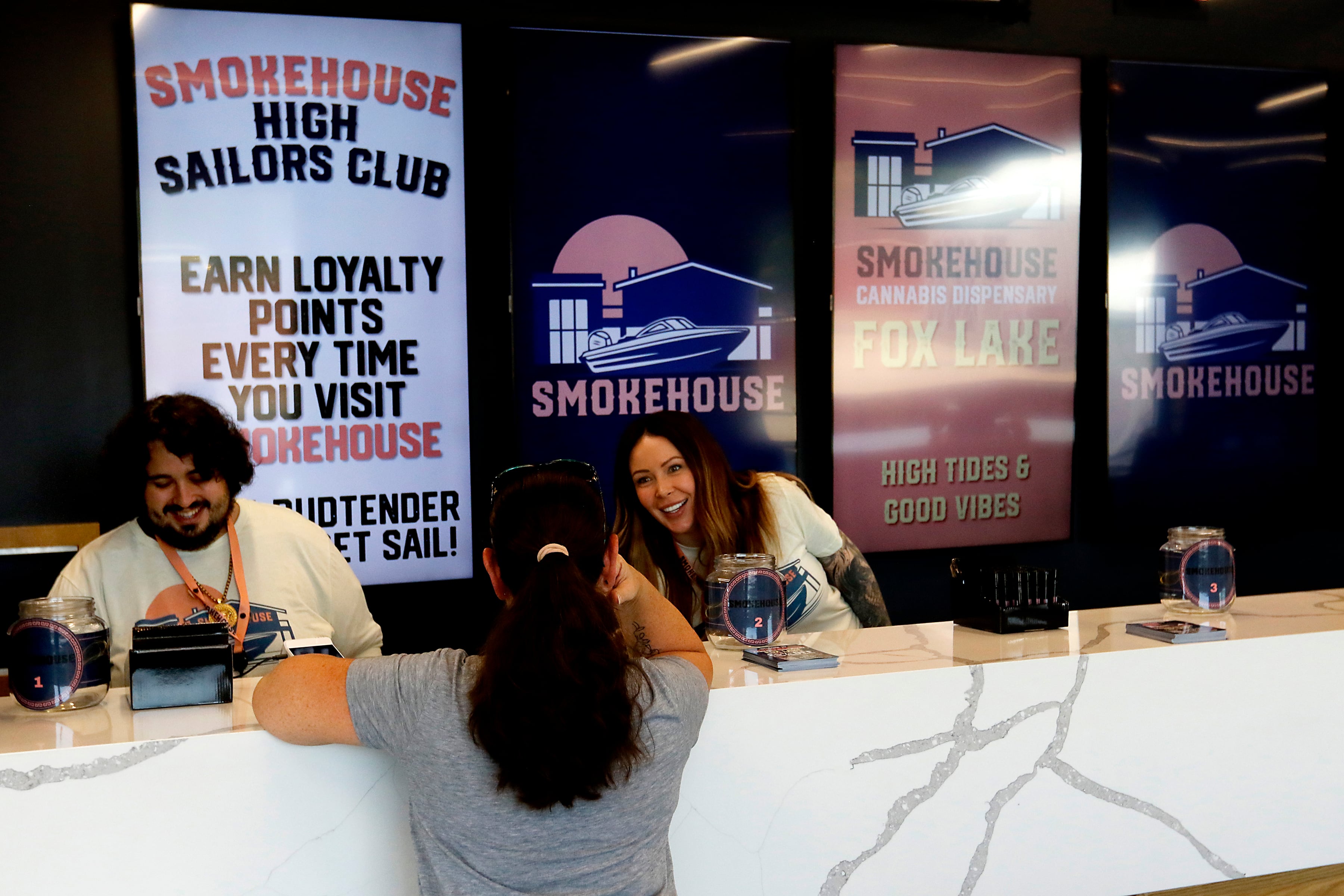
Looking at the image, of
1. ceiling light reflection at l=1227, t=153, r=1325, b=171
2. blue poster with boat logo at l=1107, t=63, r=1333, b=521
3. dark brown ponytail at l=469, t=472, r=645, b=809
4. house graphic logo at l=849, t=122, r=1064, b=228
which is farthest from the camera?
ceiling light reflection at l=1227, t=153, r=1325, b=171

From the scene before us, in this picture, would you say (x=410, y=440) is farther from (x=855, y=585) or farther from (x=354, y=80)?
(x=855, y=585)

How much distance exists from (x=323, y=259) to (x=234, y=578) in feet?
3.69

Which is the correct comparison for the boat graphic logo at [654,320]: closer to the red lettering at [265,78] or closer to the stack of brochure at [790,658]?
the red lettering at [265,78]

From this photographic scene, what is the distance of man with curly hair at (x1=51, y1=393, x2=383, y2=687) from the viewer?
231 centimetres

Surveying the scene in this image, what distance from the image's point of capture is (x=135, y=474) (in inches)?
92.9

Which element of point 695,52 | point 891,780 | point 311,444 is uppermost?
point 695,52

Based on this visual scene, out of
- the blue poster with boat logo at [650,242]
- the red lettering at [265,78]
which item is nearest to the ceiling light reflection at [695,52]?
the blue poster with boat logo at [650,242]

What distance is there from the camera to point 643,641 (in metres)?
1.59

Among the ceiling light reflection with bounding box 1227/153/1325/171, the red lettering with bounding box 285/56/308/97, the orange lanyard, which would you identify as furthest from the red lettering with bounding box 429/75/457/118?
the ceiling light reflection with bounding box 1227/153/1325/171

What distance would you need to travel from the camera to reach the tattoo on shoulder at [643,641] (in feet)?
5.17

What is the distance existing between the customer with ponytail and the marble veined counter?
0.15 meters

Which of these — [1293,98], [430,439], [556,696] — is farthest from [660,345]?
[1293,98]

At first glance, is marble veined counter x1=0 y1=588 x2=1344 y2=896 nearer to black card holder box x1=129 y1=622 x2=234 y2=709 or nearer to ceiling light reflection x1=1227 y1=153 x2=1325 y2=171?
black card holder box x1=129 y1=622 x2=234 y2=709

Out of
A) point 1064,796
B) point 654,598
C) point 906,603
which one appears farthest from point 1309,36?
point 654,598
